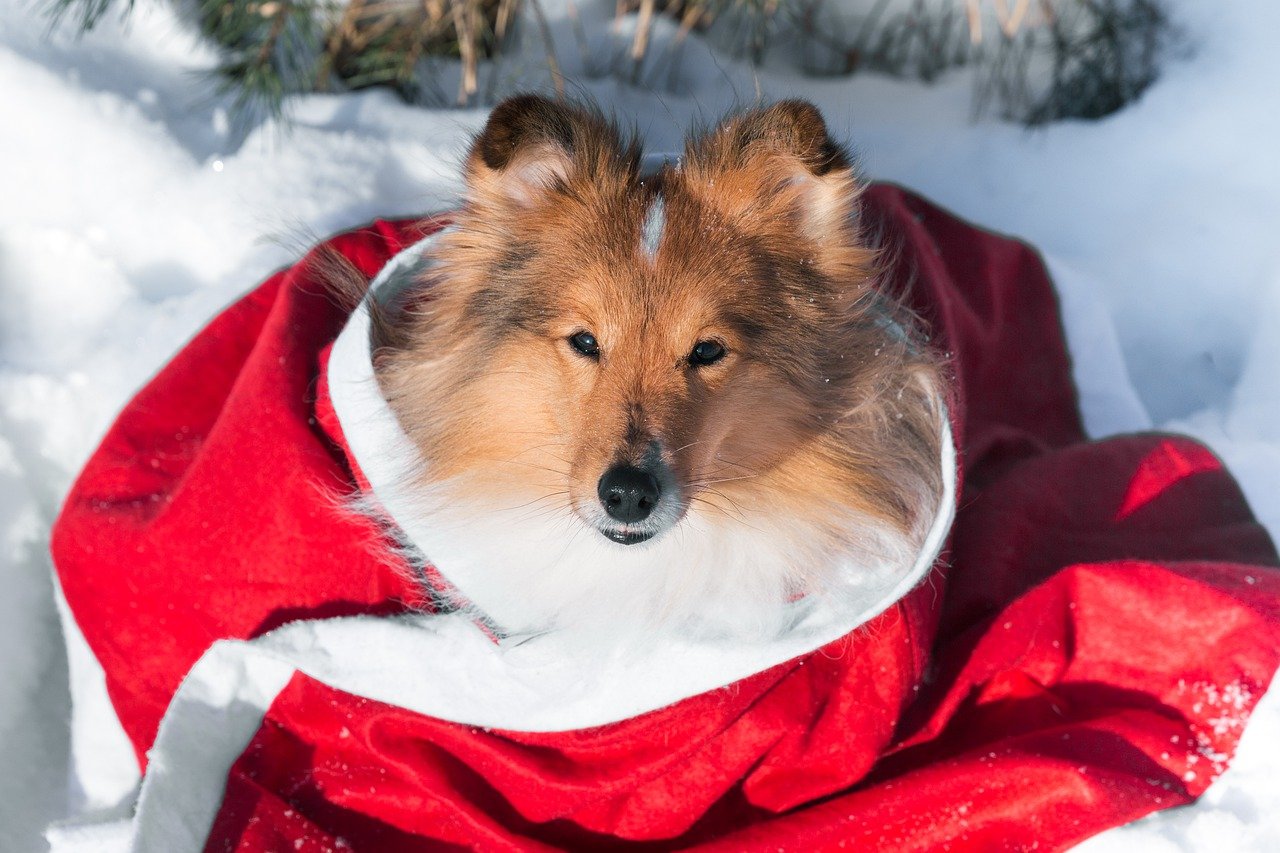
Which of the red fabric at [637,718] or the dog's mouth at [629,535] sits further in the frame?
the red fabric at [637,718]

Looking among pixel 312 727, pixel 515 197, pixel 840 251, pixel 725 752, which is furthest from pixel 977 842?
pixel 515 197

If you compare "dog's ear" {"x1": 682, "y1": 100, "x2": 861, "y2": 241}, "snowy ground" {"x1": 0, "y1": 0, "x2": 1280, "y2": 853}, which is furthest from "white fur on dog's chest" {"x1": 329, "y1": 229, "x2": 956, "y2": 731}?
"snowy ground" {"x1": 0, "y1": 0, "x2": 1280, "y2": 853}

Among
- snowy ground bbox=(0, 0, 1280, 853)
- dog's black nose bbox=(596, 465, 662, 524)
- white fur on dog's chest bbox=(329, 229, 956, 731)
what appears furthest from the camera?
snowy ground bbox=(0, 0, 1280, 853)

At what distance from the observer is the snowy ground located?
8.94 feet

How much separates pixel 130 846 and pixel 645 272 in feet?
4.91

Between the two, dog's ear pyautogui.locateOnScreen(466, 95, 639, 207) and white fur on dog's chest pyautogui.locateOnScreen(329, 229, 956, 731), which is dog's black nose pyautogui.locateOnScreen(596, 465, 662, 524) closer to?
white fur on dog's chest pyautogui.locateOnScreen(329, 229, 956, 731)

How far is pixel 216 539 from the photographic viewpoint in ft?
7.57

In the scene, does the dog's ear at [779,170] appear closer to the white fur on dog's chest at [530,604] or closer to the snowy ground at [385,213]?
the snowy ground at [385,213]

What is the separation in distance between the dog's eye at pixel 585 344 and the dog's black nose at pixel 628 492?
260 mm

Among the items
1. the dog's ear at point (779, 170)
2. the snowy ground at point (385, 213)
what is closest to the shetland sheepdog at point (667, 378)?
the dog's ear at point (779, 170)

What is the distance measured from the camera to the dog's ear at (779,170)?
77.7 inches

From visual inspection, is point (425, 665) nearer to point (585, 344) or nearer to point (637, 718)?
point (637, 718)

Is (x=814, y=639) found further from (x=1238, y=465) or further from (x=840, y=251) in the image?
(x=1238, y=465)

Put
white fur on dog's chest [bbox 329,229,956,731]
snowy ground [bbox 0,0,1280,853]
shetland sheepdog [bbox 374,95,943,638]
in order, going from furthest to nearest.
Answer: snowy ground [bbox 0,0,1280,853], white fur on dog's chest [bbox 329,229,956,731], shetland sheepdog [bbox 374,95,943,638]
